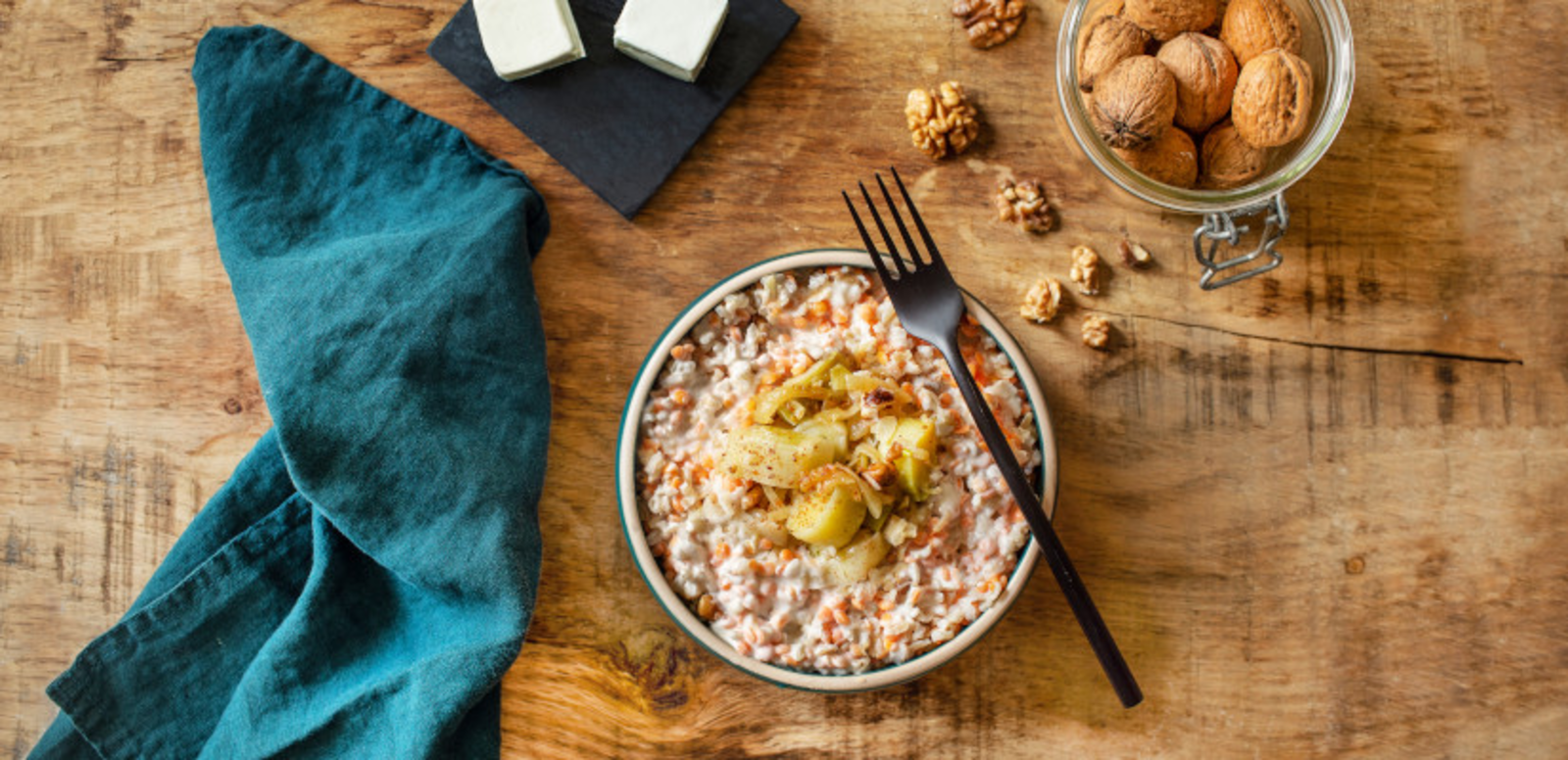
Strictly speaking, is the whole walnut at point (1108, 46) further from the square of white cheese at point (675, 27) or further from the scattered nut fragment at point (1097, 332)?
the square of white cheese at point (675, 27)

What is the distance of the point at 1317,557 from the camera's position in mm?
1340

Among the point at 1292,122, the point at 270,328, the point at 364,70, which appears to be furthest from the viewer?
the point at 364,70

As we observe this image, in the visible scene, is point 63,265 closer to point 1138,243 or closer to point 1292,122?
point 1138,243

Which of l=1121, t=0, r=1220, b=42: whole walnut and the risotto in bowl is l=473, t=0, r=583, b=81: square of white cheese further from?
l=1121, t=0, r=1220, b=42: whole walnut

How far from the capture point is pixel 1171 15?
1192 mm

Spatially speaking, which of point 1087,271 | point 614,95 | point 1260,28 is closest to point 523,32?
point 614,95

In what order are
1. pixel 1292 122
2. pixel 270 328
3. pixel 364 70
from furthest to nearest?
pixel 364 70 → pixel 270 328 → pixel 1292 122

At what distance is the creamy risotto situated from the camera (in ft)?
3.81

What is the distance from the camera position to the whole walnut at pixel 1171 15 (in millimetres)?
1187

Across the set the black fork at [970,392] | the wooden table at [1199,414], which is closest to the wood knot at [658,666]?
the wooden table at [1199,414]

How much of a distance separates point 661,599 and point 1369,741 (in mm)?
938

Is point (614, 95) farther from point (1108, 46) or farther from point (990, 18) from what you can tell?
point (1108, 46)

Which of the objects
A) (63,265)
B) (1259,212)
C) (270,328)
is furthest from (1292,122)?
(63,265)

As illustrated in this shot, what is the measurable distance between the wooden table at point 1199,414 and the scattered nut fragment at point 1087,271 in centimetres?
2
